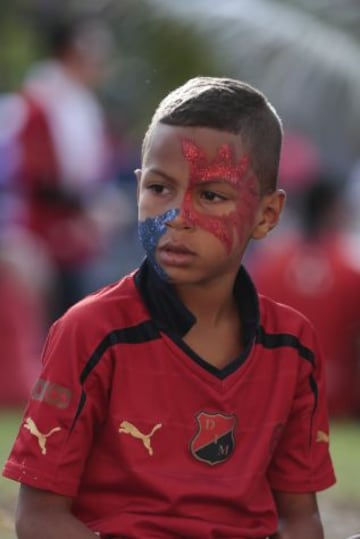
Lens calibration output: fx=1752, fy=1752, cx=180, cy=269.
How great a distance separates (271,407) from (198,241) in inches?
18.0

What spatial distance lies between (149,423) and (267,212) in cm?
66

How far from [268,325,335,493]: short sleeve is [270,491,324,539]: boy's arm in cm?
2

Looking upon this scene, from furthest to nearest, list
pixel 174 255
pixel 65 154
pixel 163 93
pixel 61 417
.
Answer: pixel 163 93
pixel 65 154
pixel 174 255
pixel 61 417

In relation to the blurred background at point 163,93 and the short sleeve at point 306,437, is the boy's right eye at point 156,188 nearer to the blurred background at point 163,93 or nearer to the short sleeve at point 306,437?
the short sleeve at point 306,437

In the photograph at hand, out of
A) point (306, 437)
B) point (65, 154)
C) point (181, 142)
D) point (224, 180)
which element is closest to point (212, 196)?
point (224, 180)

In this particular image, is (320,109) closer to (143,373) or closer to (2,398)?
(2,398)

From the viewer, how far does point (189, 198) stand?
4.19m

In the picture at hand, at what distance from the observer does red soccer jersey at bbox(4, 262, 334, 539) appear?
160 inches

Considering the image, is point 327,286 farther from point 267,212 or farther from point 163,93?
point 267,212

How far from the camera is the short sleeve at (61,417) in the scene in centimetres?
405

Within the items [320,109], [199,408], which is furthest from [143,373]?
[320,109]

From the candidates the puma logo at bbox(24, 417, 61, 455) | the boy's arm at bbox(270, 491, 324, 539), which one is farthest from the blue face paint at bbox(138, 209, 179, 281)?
the boy's arm at bbox(270, 491, 324, 539)

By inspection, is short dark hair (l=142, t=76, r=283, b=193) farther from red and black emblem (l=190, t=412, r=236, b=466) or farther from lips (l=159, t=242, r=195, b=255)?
red and black emblem (l=190, t=412, r=236, b=466)

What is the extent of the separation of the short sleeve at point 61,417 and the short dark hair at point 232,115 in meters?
0.56
